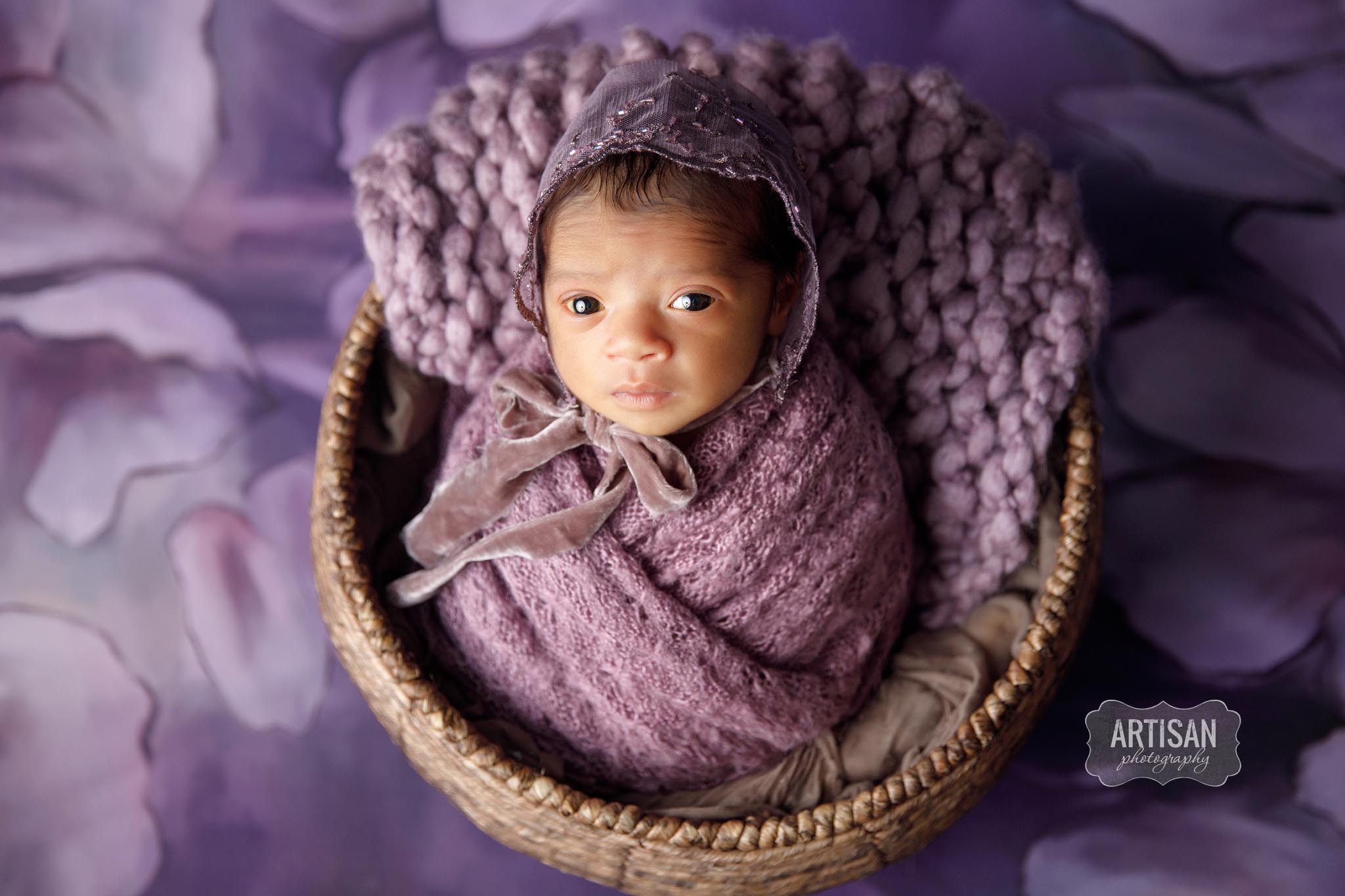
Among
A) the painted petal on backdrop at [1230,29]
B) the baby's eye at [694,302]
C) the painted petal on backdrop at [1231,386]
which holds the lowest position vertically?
the painted petal on backdrop at [1231,386]

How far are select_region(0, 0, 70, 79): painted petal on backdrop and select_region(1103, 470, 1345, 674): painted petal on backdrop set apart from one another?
1521 millimetres

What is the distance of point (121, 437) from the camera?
4.90 ft

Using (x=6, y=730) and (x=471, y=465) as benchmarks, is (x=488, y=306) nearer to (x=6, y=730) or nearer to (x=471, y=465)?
(x=471, y=465)

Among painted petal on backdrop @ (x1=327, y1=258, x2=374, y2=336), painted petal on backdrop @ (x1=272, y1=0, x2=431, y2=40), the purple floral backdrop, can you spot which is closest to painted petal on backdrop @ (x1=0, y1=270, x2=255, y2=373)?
the purple floral backdrop

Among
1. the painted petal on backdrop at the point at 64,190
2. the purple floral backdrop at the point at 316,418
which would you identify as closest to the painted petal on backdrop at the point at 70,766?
the purple floral backdrop at the point at 316,418

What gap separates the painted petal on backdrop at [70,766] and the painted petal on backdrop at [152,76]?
622mm

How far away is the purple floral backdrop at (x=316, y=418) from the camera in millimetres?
1328

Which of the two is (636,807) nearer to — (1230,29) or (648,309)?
(648,309)

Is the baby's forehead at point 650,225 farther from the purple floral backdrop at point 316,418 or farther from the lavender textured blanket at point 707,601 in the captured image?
the purple floral backdrop at point 316,418

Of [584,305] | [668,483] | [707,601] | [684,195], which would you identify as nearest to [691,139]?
[684,195]

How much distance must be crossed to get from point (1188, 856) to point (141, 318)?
4.83 feet

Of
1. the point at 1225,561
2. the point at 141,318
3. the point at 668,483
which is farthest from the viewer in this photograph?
the point at 141,318

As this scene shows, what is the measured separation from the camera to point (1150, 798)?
4.31ft

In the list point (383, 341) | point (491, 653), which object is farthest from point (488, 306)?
point (491, 653)
